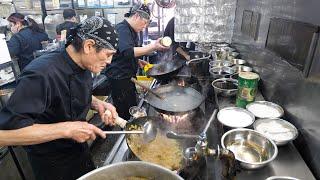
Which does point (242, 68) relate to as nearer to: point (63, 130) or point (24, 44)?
point (63, 130)

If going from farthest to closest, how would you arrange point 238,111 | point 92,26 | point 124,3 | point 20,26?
point 124,3, point 20,26, point 238,111, point 92,26

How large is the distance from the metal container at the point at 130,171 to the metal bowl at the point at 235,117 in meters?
0.74

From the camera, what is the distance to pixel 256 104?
6.84ft

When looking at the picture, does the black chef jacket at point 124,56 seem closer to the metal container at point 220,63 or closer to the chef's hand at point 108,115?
the metal container at point 220,63

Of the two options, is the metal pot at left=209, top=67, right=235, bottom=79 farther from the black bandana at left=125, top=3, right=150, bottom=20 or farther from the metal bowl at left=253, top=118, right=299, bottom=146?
the black bandana at left=125, top=3, right=150, bottom=20

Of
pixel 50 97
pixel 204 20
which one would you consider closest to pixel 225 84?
pixel 50 97

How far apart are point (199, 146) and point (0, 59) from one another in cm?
346

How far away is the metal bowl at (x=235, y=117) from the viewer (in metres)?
1.78

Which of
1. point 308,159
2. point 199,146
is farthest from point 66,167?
point 308,159

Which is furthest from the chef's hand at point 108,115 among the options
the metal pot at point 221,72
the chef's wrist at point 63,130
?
the metal pot at point 221,72

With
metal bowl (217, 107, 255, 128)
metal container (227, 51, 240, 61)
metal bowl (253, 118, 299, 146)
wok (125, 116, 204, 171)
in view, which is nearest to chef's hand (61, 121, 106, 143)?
wok (125, 116, 204, 171)

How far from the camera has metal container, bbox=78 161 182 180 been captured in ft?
4.15

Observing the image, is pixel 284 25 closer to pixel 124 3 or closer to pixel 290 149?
pixel 290 149

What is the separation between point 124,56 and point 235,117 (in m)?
2.34
